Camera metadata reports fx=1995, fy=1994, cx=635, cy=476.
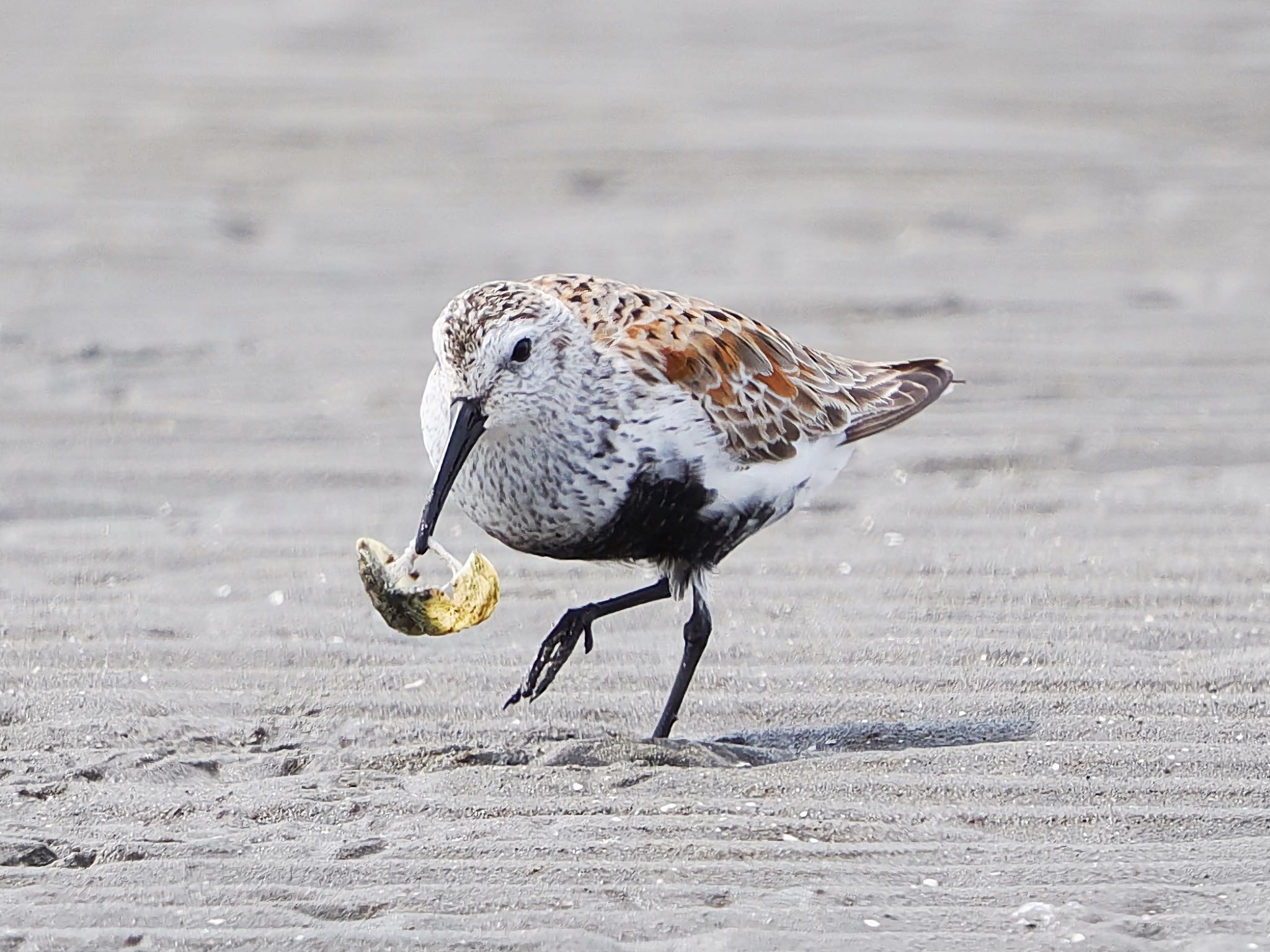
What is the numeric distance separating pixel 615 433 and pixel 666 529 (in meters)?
0.35

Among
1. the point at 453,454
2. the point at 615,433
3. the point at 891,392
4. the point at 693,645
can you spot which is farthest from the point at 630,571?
the point at 453,454

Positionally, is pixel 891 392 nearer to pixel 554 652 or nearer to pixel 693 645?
pixel 693 645

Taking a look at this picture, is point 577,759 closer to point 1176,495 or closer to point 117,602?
point 117,602

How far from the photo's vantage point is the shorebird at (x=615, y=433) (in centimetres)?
496

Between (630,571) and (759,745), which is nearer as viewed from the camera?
(759,745)

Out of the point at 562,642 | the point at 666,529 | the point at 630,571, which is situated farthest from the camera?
the point at 630,571

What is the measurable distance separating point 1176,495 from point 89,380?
4370 mm

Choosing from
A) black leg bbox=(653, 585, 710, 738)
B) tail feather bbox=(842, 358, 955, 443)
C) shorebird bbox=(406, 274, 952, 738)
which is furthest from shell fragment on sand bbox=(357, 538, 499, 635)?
tail feather bbox=(842, 358, 955, 443)

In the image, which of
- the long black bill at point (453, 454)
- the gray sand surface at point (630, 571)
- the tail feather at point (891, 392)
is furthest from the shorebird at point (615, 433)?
the gray sand surface at point (630, 571)

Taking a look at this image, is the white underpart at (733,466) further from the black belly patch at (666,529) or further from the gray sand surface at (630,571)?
the gray sand surface at (630,571)

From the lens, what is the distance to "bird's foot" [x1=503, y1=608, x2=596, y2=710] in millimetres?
5336

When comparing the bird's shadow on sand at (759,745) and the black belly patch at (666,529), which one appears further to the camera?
the black belly patch at (666,529)

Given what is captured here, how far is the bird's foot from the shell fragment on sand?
0.84 feet

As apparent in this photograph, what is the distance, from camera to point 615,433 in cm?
511
